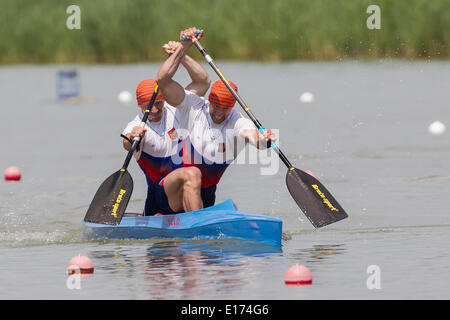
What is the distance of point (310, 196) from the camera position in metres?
11.7

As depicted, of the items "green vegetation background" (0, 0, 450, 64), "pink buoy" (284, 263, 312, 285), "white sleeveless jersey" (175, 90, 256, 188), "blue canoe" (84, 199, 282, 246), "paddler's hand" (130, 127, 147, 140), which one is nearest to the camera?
"pink buoy" (284, 263, 312, 285)

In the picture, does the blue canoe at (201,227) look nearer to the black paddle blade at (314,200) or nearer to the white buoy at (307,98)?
the black paddle blade at (314,200)

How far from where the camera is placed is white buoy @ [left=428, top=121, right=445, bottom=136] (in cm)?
2084

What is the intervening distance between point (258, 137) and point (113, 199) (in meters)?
1.69

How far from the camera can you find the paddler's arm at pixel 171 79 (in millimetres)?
11016

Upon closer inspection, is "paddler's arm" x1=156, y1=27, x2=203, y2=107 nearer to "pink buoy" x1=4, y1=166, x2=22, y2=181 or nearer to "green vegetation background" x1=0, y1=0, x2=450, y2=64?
"pink buoy" x1=4, y1=166, x2=22, y2=181

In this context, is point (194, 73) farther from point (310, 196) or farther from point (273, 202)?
point (273, 202)

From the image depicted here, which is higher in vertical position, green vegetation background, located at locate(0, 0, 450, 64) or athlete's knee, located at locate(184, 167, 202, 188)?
green vegetation background, located at locate(0, 0, 450, 64)

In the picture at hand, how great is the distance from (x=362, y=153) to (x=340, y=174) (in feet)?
7.50

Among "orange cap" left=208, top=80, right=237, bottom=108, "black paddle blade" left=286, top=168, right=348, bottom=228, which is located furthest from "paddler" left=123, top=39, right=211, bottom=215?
"black paddle blade" left=286, top=168, right=348, bottom=228

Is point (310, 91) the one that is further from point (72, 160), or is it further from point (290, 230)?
point (290, 230)

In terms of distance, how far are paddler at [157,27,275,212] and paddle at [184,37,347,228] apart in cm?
17

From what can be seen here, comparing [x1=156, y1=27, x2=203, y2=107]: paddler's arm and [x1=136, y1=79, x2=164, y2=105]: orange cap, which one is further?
[x1=136, y1=79, x2=164, y2=105]: orange cap

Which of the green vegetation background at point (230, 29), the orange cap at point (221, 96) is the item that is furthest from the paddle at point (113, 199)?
the green vegetation background at point (230, 29)
